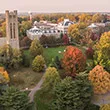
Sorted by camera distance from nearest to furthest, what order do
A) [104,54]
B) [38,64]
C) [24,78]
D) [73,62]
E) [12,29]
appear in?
[73,62] → [24,78] → [38,64] → [104,54] → [12,29]

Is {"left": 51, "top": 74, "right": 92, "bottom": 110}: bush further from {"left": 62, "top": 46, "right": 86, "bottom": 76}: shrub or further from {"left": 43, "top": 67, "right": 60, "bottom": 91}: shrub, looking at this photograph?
{"left": 62, "top": 46, "right": 86, "bottom": 76}: shrub

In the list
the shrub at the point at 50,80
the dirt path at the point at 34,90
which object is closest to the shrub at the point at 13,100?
the dirt path at the point at 34,90

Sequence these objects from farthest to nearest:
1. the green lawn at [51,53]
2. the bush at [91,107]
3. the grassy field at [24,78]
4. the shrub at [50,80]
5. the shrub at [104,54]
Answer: the green lawn at [51,53], the shrub at [104,54], the grassy field at [24,78], the shrub at [50,80], the bush at [91,107]

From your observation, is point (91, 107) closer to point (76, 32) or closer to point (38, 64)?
point (38, 64)

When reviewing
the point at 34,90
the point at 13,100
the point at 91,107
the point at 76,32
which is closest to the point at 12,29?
the point at 34,90

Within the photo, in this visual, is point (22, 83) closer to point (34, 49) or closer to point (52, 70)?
point (52, 70)

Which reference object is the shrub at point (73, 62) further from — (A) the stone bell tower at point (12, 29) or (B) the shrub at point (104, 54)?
(A) the stone bell tower at point (12, 29)
